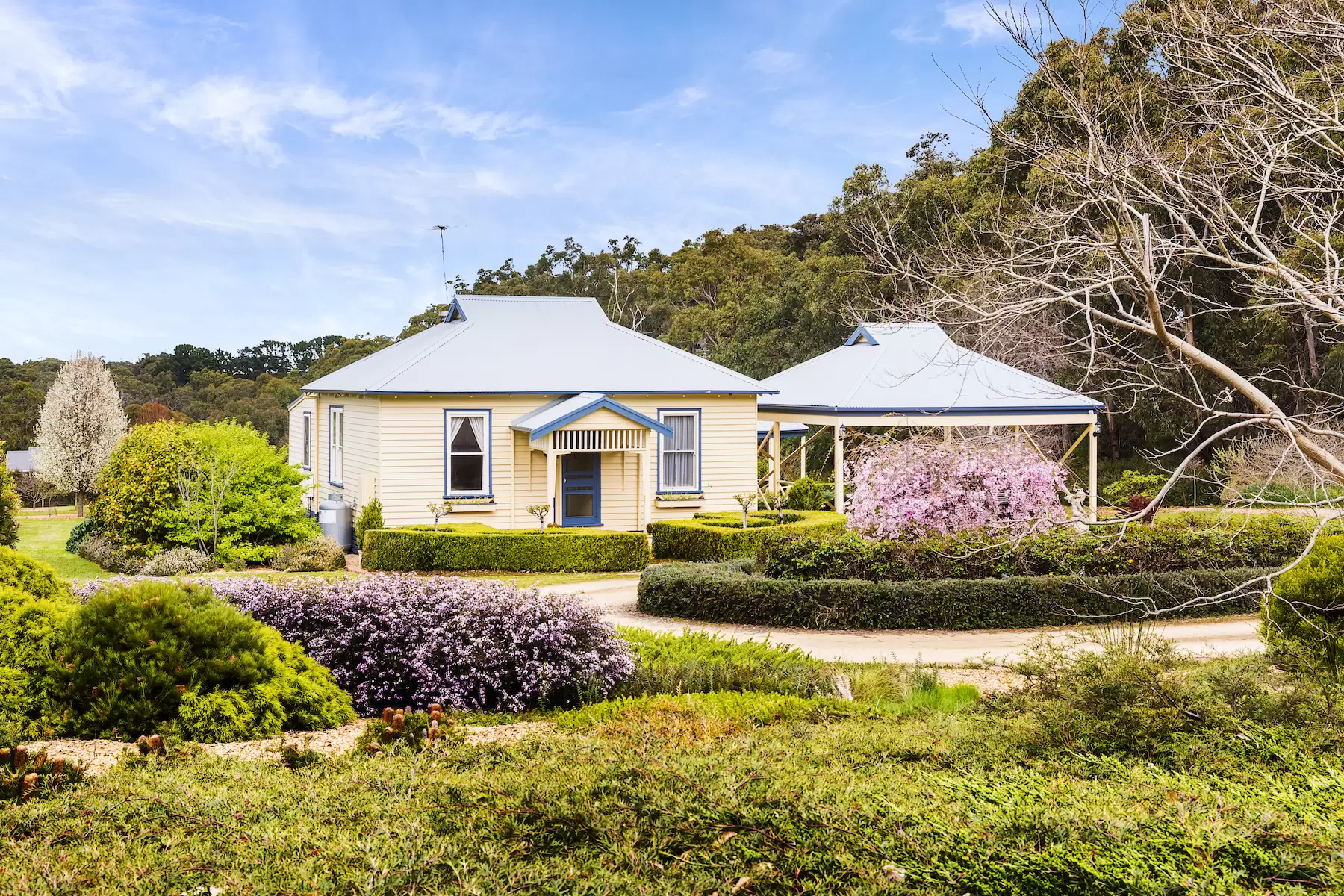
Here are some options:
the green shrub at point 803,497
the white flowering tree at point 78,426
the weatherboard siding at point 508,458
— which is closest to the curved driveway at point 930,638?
the weatherboard siding at point 508,458

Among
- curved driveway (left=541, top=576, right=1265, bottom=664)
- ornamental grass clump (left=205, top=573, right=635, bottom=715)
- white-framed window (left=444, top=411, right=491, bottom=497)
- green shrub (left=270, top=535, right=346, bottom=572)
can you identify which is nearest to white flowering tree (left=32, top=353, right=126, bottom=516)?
white-framed window (left=444, top=411, right=491, bottom=497)

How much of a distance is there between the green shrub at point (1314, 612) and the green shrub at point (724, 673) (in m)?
3.58

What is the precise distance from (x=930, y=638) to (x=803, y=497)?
1157cm

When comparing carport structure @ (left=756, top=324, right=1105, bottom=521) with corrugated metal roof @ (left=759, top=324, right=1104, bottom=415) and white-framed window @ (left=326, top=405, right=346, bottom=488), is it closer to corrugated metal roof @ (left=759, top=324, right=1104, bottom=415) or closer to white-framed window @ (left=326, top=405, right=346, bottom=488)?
corrugated metal roof @ (left=759, top=324, right=1104, bottom=415)

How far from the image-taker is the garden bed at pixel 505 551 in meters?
19.1

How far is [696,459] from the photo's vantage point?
Answer: 75.5 ft

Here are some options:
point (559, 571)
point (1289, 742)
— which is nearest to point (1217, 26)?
point (1289, 742)

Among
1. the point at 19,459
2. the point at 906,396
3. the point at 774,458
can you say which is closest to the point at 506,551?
the point at 774,458

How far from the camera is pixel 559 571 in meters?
19.1

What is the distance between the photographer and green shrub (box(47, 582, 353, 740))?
6750 mm

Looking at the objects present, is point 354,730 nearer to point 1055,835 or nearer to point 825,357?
point 1055,835

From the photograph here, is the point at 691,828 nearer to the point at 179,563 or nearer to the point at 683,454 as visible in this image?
the point at 179,563

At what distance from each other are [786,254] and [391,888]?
143ft

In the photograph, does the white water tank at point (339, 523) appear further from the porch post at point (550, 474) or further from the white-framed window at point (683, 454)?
the white-framed window at point (683, 454)
